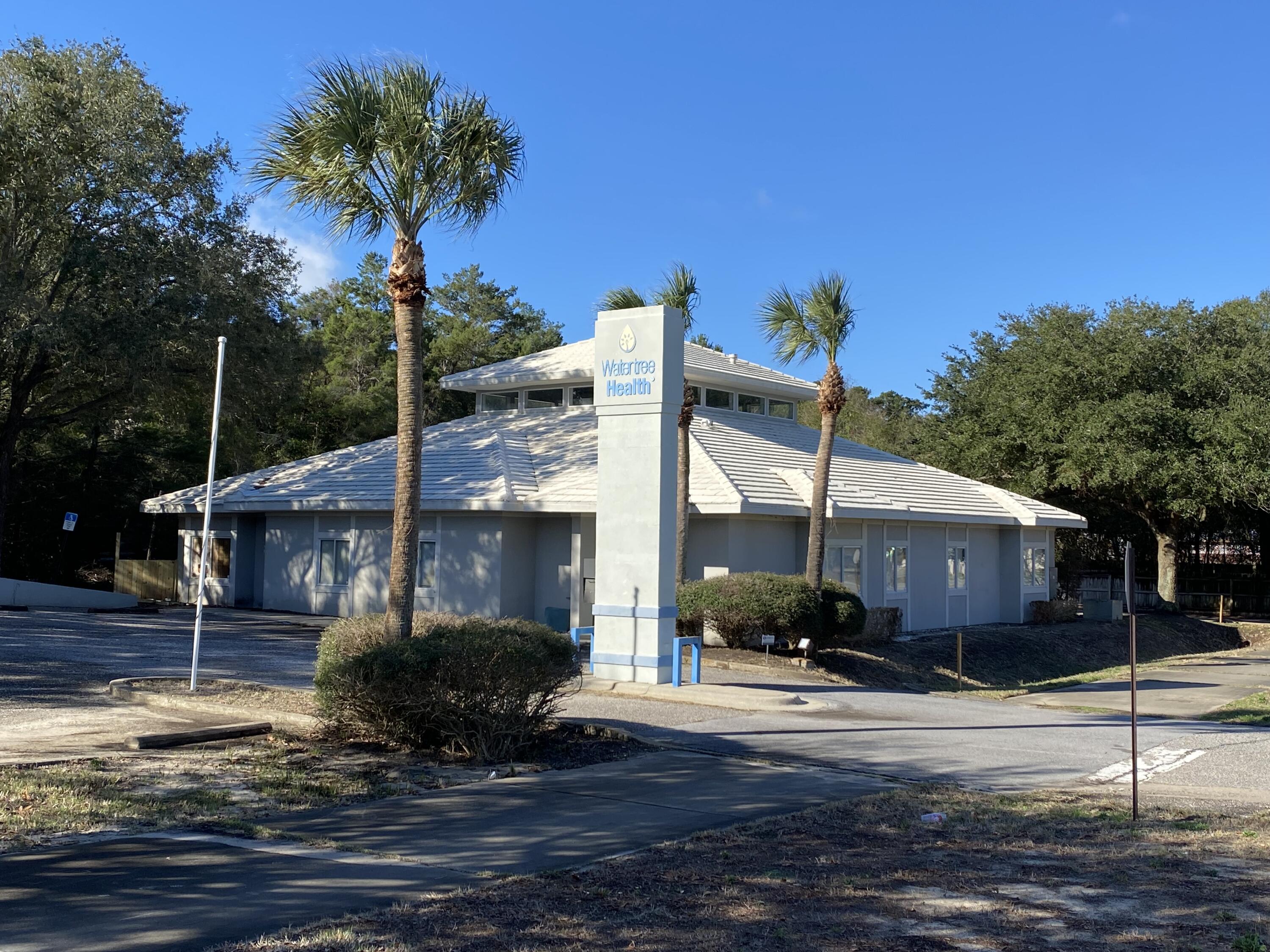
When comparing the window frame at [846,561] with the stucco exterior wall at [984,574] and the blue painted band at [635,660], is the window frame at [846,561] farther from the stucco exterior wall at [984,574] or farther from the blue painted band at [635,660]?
the blue painted band at [635,660]

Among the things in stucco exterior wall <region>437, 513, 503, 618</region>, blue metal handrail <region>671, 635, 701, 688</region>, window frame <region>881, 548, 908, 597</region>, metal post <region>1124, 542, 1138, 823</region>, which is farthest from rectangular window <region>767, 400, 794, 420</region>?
metal post <region>1124, 542, 1138, 823</region>

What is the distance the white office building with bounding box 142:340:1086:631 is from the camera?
82.7 feet

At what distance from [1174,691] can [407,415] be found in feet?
51.8

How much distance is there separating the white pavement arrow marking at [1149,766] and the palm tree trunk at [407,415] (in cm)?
687

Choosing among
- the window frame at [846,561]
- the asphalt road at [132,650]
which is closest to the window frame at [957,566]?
the window frame at [846,561]

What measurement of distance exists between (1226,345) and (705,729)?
107 feet

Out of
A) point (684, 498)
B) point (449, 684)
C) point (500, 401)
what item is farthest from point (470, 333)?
point (449, 684)

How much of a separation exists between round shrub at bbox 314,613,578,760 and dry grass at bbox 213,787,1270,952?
10.4ft

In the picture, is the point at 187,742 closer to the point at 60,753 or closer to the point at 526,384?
the point at 60,753

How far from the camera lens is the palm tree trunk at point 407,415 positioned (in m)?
12.1

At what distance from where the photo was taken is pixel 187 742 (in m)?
11.0

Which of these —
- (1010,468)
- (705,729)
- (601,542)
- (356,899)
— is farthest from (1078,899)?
(1010,468)

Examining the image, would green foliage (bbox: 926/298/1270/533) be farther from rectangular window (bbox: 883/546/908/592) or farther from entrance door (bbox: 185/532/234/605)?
entrance door (bbox: 185/532/234/605)

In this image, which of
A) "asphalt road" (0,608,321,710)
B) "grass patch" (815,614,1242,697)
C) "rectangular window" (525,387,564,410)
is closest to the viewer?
"asphalt road" (0,608,321,710)
